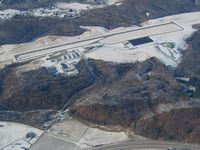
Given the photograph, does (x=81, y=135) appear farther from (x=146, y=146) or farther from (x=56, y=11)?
(x=56, y=11)

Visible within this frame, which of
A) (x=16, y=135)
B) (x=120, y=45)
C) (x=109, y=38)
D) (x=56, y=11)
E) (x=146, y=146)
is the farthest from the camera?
(x=56, y=11)

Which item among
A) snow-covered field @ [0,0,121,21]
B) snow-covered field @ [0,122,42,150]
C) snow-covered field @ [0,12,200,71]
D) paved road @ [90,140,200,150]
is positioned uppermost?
snow-covered field @ [0,0,121,21]

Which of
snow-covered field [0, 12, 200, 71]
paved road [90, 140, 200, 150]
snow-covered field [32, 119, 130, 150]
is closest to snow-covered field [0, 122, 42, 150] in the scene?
snow-covered field [32, 119, 130, 150]

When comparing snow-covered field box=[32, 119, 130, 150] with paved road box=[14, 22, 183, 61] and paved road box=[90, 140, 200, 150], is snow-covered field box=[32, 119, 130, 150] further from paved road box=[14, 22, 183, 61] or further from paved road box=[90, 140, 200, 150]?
paved road box=[14, 22, 183, 61]

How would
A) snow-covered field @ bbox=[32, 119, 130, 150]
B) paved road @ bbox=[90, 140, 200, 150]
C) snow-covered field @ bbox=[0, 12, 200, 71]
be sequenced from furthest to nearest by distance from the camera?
snow-covered field @ bbox=[0, 12, 200, 71], snow-covered field @ bbox=[32, 119, 130, 150], paved road @ bbox=[90, 140, 200, 150]

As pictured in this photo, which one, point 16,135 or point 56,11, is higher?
point 56,11

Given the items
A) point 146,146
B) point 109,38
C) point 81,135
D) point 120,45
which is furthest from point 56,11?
point 146,146

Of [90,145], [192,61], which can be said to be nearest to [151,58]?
[192,61]

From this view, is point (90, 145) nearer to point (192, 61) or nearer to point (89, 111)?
point (89, 111)

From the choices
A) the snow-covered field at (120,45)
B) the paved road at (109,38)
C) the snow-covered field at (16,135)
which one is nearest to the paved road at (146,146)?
the snow-covered field at (16,135)

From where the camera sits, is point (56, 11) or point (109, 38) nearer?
point (109, 38)
